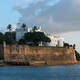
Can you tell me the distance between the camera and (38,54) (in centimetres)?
7225

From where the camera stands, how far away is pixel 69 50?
7700cm

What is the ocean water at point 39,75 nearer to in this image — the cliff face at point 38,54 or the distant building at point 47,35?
the cliff face at point 38,54

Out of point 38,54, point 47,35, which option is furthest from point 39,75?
point 47,35

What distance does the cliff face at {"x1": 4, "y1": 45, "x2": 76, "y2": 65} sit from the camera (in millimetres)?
69188

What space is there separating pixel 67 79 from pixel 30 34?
140 feet

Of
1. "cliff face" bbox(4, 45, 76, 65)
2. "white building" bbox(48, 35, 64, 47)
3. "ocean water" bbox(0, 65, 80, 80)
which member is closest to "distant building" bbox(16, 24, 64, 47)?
"white building" bbox(48, 35, 64, 47)

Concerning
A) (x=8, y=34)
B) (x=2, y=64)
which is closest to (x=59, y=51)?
(x=2, y=64)

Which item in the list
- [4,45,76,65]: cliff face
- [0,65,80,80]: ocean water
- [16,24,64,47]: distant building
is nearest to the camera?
[0,65,80,80]: ocean water

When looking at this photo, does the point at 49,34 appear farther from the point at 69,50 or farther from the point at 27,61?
the point at 27,61

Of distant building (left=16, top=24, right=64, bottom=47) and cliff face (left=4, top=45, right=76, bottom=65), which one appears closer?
cliff face (left=4, top=45, right=76, bottom=65)

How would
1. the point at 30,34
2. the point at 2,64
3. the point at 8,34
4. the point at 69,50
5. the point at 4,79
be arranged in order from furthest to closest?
the point at 8,34 < the point at 30,34 < the point at 69,50 < the point at 2,64 < the point at 4,79

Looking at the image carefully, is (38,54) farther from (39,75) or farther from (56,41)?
(39,75)

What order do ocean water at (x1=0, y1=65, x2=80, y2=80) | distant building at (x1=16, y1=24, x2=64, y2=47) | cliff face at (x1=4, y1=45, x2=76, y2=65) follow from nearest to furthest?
1. ocean water at (x1=0, y1=65, x2=80, y2=80)
2. cliff face at (x1=4, y1=45, x2=76, y2=65)
3. distant building at (x1=16, y1=24, x2=64, y2=47)

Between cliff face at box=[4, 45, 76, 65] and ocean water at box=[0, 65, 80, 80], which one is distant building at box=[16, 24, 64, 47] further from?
ocean water at box=[0, 65, 80, 80]
